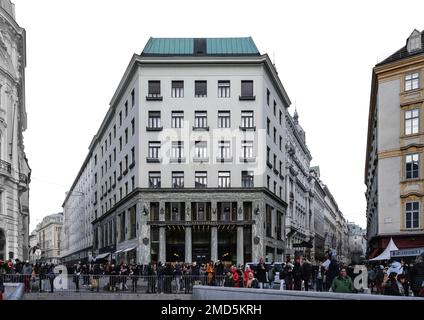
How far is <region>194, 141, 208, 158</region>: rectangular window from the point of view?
57594 mm

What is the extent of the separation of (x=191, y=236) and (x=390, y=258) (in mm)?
19782

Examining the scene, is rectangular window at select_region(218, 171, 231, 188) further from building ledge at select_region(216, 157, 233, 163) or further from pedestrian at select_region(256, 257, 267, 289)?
pedestrian at select_region(256, 257, 267, 289)

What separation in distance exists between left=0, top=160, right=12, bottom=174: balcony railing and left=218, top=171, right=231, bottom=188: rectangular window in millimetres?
17960

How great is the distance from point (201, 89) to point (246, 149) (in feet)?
21.5

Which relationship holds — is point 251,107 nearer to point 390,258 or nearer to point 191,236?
point 191,236

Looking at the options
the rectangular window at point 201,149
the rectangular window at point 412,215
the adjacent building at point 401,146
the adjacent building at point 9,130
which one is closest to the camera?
the adjacent building at point 9,130

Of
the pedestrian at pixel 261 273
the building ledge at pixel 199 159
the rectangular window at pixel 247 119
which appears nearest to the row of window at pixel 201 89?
the rectangular window at pixel 247 119

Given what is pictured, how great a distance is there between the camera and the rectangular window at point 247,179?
57.3m

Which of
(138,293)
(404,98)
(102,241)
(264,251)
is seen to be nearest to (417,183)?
(404,98)

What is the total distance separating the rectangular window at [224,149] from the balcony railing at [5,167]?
18168 millimetres

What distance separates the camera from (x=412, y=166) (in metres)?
49.1

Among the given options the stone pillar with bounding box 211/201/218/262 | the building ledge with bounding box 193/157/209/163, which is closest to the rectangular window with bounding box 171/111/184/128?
the building ledge with bounding box 193/157/209/163

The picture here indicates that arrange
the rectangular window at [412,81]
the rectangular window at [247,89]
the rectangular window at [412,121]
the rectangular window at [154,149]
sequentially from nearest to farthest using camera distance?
1. the rectangular window at [412,121]
2. the rectangular window at [412,81]
3. the rectangular window at [154,149]
4. the rectangular window at [247,89]

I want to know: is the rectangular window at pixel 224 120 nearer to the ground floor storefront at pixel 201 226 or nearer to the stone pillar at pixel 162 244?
the ground floor storefront at pixel 201 226
